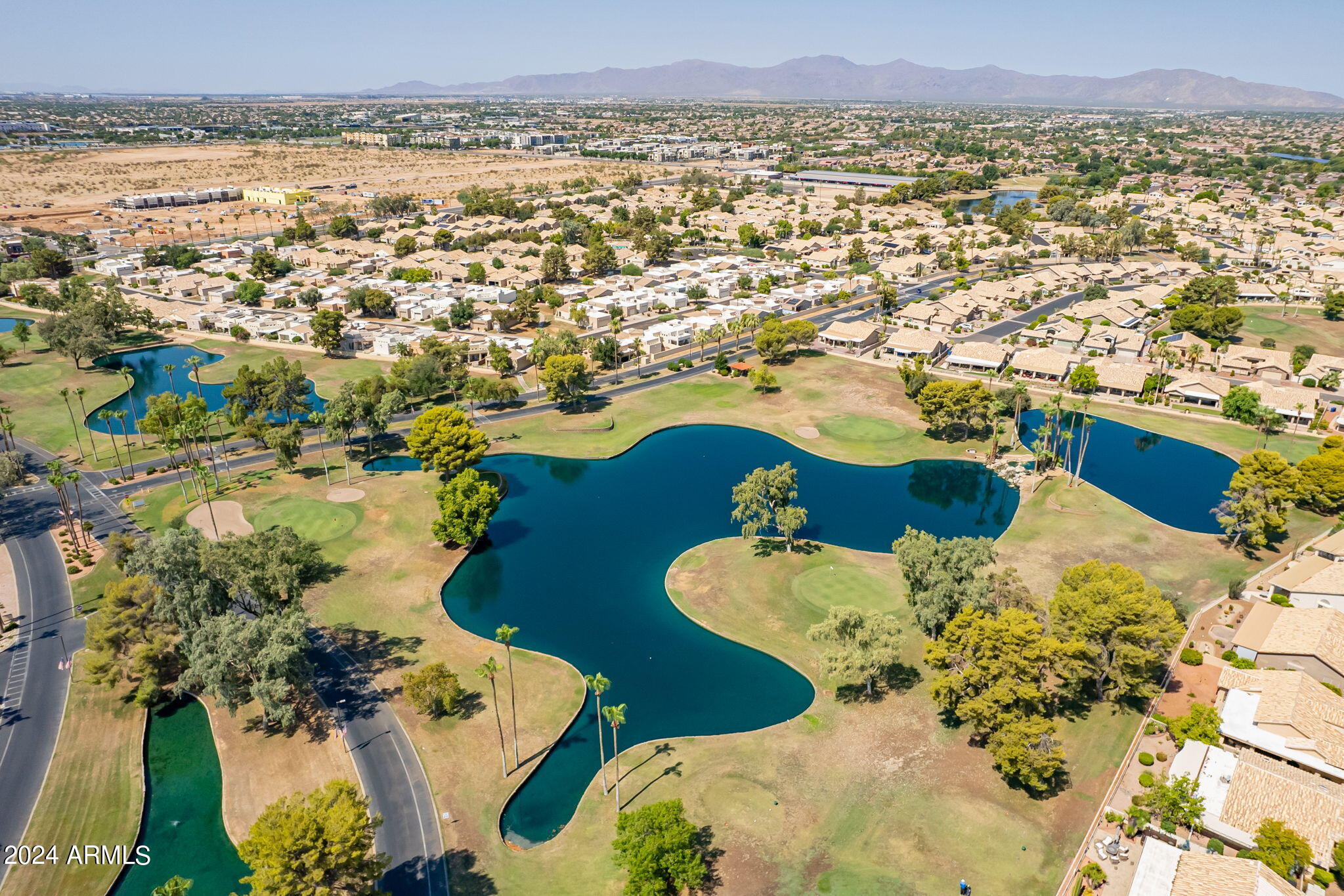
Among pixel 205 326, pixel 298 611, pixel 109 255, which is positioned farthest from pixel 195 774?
pixel 109 255

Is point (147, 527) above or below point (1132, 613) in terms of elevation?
below

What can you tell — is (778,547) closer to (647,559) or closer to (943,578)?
(647,559)

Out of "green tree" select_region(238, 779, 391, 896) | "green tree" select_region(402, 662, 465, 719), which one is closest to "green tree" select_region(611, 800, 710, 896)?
"green tree" select_region(238, 779, 391, 896)

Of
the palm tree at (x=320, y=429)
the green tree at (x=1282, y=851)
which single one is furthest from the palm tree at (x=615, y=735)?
the palm tree at (x=320, y=429)

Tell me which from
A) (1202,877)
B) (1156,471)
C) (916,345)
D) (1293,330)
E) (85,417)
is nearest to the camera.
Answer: (1202,877)

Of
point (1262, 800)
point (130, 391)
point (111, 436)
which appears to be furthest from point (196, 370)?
point (1262, 800)

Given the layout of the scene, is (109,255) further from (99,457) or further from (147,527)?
(147,527)

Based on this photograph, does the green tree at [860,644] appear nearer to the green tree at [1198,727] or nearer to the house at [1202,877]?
the green tree at [1198,727]
